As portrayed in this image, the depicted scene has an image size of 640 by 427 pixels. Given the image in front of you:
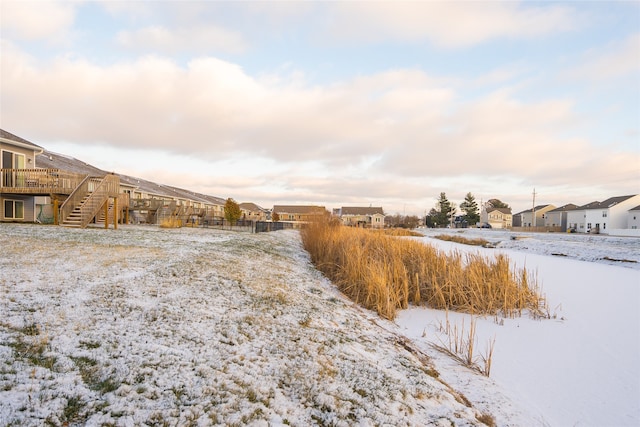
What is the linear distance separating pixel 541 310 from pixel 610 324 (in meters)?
0.97

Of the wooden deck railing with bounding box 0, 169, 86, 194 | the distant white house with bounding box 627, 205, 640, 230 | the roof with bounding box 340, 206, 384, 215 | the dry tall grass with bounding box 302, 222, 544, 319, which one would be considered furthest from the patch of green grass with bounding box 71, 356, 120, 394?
the roof with bounding box 340, 206, 384, 215

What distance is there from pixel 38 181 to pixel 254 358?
58.1ft

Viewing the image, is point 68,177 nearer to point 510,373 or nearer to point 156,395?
point 156,395

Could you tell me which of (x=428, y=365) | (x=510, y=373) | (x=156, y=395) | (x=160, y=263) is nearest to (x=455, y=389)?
(x=428, y=365)

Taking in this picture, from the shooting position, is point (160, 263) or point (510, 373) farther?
point (160, 263)

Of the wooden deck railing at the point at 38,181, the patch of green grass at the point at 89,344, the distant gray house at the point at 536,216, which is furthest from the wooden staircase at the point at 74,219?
the distant gray house at the point at 536,216

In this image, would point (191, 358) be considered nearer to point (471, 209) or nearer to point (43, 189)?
point (43, 189)

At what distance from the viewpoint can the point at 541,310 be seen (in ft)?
19.8

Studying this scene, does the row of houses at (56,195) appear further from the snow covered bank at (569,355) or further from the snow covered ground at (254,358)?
the snow covered bank at (569,355)

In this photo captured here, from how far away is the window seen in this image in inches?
662

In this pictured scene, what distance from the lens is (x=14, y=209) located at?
17266 mm

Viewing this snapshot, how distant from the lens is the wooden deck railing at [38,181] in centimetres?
1421

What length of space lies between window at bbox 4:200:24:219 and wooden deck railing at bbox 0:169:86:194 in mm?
2236

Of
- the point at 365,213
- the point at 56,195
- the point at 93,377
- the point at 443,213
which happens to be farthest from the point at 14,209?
the point at 443,213
